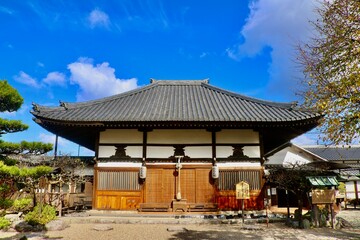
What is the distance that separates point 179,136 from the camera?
622 inches

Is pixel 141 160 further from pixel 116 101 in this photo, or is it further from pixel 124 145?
pixel 116 101

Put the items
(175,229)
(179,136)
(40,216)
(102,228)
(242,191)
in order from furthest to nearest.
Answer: (179,136) → (242,191) → (40,216) → (102,228) → (175,229)

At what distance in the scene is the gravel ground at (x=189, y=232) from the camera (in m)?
10.4

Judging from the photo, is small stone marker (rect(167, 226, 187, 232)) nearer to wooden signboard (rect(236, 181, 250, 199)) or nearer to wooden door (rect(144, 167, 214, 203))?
wooden signboard (rect(236, 181, 250, 199))

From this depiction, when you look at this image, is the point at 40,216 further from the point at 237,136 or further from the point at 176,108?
the point at 237,136

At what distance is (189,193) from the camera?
1513 centimetres

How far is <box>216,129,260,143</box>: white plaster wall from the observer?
1559 cm

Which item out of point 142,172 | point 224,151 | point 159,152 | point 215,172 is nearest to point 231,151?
point 224,151

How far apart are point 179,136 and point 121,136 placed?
3.13 m

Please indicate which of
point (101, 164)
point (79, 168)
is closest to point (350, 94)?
point (101, 164)

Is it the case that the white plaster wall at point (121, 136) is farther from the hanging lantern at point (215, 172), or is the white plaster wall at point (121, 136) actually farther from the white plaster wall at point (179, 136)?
the hanging lantern at point (215, 172)

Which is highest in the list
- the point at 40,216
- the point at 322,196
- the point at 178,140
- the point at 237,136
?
the point at 237,136

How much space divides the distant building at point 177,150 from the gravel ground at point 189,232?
2311mm

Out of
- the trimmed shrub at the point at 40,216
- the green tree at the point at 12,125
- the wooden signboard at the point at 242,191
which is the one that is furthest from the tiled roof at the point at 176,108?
the green tree at the point at 12,125
